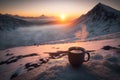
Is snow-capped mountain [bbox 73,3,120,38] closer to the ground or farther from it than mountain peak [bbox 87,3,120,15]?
closer to the ground

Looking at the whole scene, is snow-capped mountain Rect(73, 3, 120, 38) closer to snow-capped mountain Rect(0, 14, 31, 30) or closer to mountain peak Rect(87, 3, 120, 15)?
mountain peak Rect(87, 3, 120, 15)

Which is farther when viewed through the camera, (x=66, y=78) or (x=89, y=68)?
(x=89, y=68)

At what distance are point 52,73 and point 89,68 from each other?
1.73 meters

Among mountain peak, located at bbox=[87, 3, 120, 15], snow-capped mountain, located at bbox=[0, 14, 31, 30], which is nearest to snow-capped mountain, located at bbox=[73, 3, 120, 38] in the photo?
mountain peak, located at bbox=[87, 3, 120, 15]

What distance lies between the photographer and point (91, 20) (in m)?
37.0

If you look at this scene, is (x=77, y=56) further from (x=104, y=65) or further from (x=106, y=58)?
(x=106, y=58)

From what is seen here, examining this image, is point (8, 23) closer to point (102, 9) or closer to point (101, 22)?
point (102, 9)

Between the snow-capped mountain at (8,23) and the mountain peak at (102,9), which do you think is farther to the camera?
the snow-capped mountain at (8,23)

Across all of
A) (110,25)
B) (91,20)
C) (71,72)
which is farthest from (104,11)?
(71,72)

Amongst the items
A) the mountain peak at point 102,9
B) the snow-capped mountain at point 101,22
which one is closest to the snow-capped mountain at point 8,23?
the snow-capped mountain at point 101,22

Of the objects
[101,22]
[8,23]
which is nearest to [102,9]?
[101,22]

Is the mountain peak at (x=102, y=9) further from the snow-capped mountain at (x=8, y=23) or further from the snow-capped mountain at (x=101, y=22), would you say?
the snow-capped mountain at (x=8, y=23)

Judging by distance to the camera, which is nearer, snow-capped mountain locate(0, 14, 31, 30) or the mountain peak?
the mountain peak

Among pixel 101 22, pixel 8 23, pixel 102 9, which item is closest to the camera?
pixel 101 22
